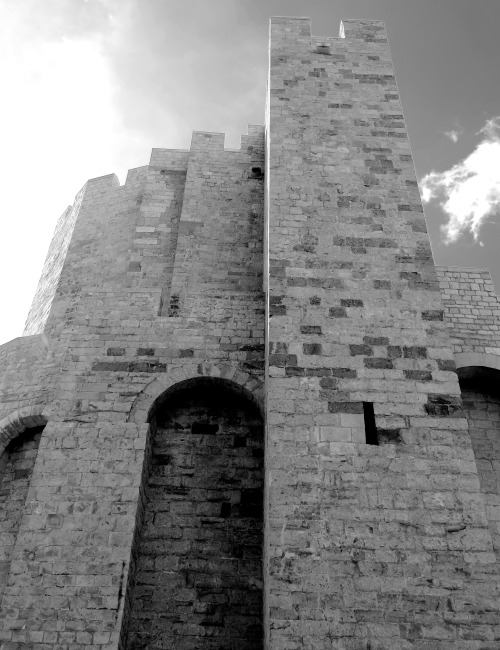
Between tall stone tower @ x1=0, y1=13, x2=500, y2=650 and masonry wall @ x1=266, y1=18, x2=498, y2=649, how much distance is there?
0.06ft

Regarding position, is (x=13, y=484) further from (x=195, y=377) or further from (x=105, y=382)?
(x=195, y=377)

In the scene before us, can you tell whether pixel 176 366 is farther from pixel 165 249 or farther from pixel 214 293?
pixel 165 249

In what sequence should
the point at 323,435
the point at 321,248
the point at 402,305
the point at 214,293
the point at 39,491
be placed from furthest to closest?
the point at 214,293
the point at 321,248
the point at 402,305
the point at 39,491
the point at 323,435

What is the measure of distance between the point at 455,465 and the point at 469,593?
102cm

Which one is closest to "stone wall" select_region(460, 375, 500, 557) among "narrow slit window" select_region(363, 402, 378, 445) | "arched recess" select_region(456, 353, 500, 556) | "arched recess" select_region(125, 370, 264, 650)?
"arched recess" select_region(456, 353, 500, 556)

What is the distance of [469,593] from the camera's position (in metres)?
4.36

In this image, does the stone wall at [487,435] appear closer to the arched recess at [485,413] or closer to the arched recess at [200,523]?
the arched recess at [485,413]

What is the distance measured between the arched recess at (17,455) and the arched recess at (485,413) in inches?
192

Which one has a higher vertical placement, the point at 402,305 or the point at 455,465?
the point at 402,305

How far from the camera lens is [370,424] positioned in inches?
205

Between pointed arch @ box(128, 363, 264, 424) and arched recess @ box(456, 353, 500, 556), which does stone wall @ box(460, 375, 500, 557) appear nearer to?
arched recess @ box(456, 353, 500, 556)

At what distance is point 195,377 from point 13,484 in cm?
243

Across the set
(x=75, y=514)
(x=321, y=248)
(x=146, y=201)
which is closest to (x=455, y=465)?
(x=321, y=248)

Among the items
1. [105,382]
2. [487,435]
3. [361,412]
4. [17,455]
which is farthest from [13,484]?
[487,435]
